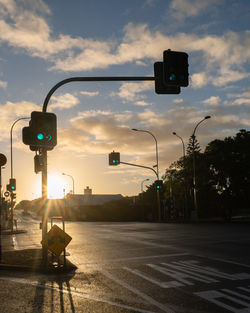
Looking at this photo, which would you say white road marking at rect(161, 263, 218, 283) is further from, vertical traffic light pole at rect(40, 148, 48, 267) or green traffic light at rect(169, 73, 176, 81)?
green traffic light at rect(169, 73, 176, 81)

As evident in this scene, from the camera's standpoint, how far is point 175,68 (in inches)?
396

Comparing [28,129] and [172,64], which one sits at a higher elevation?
[172,64]

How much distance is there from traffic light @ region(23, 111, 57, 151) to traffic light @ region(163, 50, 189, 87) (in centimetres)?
326

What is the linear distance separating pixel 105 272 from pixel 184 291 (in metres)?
2.81

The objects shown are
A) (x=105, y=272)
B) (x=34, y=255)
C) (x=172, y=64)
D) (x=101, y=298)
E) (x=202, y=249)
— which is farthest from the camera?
(x=202, y=249)

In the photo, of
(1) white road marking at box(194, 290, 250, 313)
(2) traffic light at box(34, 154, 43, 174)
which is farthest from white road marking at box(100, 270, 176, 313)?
(2) traffic light at box(34, 154, 43, 174)

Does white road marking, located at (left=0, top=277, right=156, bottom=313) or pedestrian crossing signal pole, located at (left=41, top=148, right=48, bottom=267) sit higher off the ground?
pedestrian crossing signal pole, located at (left=41, top=148, right=48, bottom=267)

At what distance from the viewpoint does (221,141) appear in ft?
213

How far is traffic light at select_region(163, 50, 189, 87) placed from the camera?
32.9 feet

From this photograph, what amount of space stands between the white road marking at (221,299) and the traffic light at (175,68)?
5.41 m

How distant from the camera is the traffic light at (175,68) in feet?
32.9

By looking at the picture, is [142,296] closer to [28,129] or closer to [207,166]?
[28,129]

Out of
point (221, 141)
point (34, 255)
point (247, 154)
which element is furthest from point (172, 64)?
point (221, 141)

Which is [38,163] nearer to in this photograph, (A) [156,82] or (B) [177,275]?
(A) [156,82]
